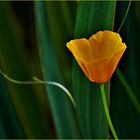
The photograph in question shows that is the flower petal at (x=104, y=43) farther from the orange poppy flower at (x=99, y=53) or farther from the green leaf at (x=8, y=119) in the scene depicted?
the green leaf at (x=8, y=119)

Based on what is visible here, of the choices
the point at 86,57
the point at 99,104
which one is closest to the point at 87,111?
the point at 99,104

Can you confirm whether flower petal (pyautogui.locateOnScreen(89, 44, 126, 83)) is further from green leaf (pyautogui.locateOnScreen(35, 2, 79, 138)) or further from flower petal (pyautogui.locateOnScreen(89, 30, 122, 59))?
green leaf (pyautogui.locateOnScreen(35, 2, 79, 138))

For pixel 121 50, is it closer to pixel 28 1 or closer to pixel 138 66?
pixel 138 66

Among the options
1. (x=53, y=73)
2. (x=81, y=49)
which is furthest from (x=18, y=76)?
(x=81, y=49)

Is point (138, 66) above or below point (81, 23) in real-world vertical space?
below

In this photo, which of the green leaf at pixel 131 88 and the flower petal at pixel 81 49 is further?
the green leaf at pixel 131 88

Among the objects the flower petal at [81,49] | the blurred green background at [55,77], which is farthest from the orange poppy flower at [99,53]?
the blurred green background at [55,77]

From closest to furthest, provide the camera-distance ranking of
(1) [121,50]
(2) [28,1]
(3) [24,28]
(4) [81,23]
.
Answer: (1) [121,50]
(4) [81,23]
(2) [28,1]
(3) [24,28]
